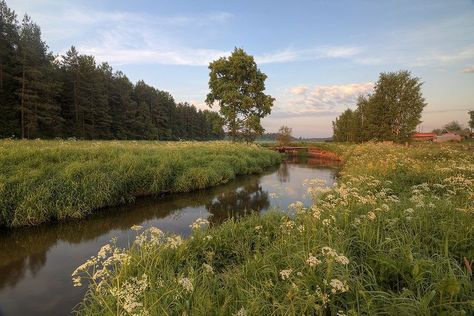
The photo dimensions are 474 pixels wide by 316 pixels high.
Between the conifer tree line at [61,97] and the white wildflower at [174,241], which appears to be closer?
the white wildflower at [174,241]

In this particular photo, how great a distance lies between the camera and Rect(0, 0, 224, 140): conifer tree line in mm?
34719

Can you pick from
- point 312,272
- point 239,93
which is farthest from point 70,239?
point 239,93

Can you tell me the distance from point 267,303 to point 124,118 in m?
65.8

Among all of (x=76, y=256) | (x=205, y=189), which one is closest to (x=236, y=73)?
(x=205, y=189)

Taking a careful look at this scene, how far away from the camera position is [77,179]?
1123cm

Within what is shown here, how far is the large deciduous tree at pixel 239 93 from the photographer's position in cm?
4006

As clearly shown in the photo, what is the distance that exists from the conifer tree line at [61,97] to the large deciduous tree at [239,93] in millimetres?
2383

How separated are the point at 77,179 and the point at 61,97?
43644 mm

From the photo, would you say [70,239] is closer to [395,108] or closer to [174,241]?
[174,241]

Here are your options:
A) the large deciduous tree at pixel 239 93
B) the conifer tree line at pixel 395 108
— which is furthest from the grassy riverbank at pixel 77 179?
the conifer tree line at pixel 395 108

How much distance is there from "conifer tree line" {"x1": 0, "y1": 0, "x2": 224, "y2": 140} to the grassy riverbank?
2483cm

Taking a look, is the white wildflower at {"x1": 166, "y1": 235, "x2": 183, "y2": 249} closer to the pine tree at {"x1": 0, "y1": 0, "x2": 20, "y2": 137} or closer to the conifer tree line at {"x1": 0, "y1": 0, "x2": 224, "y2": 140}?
the conifer tree line at {"x1": 0, "y1": 0, "x2": 224, "y2": 140}

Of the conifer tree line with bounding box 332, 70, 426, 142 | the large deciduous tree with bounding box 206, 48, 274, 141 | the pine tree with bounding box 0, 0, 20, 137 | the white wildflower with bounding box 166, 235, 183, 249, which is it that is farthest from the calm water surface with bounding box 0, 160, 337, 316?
the conifer tree line with bounding box 332, 70, 426, 142

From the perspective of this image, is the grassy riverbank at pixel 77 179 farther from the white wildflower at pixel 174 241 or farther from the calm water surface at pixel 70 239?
the white wildflower at pixel 174 241
